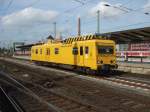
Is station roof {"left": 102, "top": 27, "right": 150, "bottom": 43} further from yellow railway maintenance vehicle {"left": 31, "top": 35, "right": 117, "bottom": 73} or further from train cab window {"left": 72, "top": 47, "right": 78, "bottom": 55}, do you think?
train cab window {"left": 72, "top": 47, "right": 78, "bottom": 55}

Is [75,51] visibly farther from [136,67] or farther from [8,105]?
[8,105]

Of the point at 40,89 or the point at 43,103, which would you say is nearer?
the point at 43,103

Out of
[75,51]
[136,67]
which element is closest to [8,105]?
[75,51]

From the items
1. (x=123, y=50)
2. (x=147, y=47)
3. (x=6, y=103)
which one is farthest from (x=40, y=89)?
(x=123, y=50)

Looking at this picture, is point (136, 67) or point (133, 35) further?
point (133, 35)

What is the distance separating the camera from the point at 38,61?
42688 mm

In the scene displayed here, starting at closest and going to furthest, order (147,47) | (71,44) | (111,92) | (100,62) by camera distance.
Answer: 1. (111,92)
2. (100,62)
3. (71,44)
4. (147,47)

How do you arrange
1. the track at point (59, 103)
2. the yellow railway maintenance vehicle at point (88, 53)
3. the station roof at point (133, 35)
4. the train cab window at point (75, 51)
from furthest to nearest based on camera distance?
1. the station roof at point (133, 35)
2. the train cab window at point (75, 51)
3. the yellow railway maintenance vehicle at point (88, 53)
4. the track at point (59, 103)

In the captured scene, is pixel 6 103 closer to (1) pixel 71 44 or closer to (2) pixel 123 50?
(1) pixel 71 44

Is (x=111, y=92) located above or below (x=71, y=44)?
below

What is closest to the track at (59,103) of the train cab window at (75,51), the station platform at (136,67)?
the train cab window at (75,51)

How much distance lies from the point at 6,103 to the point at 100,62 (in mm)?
10914

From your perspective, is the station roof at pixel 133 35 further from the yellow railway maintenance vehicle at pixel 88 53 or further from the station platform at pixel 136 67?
the station platform at pixel 136 67

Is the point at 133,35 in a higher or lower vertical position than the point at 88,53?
higher
